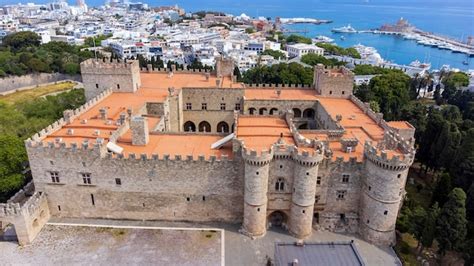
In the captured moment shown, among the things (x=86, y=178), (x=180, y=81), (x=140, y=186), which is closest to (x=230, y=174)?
(x=140, y=186)

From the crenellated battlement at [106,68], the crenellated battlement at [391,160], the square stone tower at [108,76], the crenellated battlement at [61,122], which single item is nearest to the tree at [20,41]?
the square stone tower at [108,76]

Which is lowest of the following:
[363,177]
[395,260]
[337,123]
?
[395,260]

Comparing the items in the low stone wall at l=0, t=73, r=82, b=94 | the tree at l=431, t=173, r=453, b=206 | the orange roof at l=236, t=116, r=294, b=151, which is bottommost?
the low stone wall at l=0, t=73, r=82, b=94

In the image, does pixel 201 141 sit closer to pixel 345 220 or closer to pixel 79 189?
pixel 79 189

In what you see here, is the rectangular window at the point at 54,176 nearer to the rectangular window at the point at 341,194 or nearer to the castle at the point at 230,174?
the castle at the point at 230,174

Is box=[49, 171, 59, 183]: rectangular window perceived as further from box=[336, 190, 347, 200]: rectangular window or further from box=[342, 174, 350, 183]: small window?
box=[342, 174, 350, 183]: small window

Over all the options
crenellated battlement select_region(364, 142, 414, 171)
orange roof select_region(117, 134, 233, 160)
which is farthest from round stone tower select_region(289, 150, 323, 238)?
orange roof select_region(117, 134, 233, 160)

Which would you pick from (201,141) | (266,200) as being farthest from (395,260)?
(201,141)
